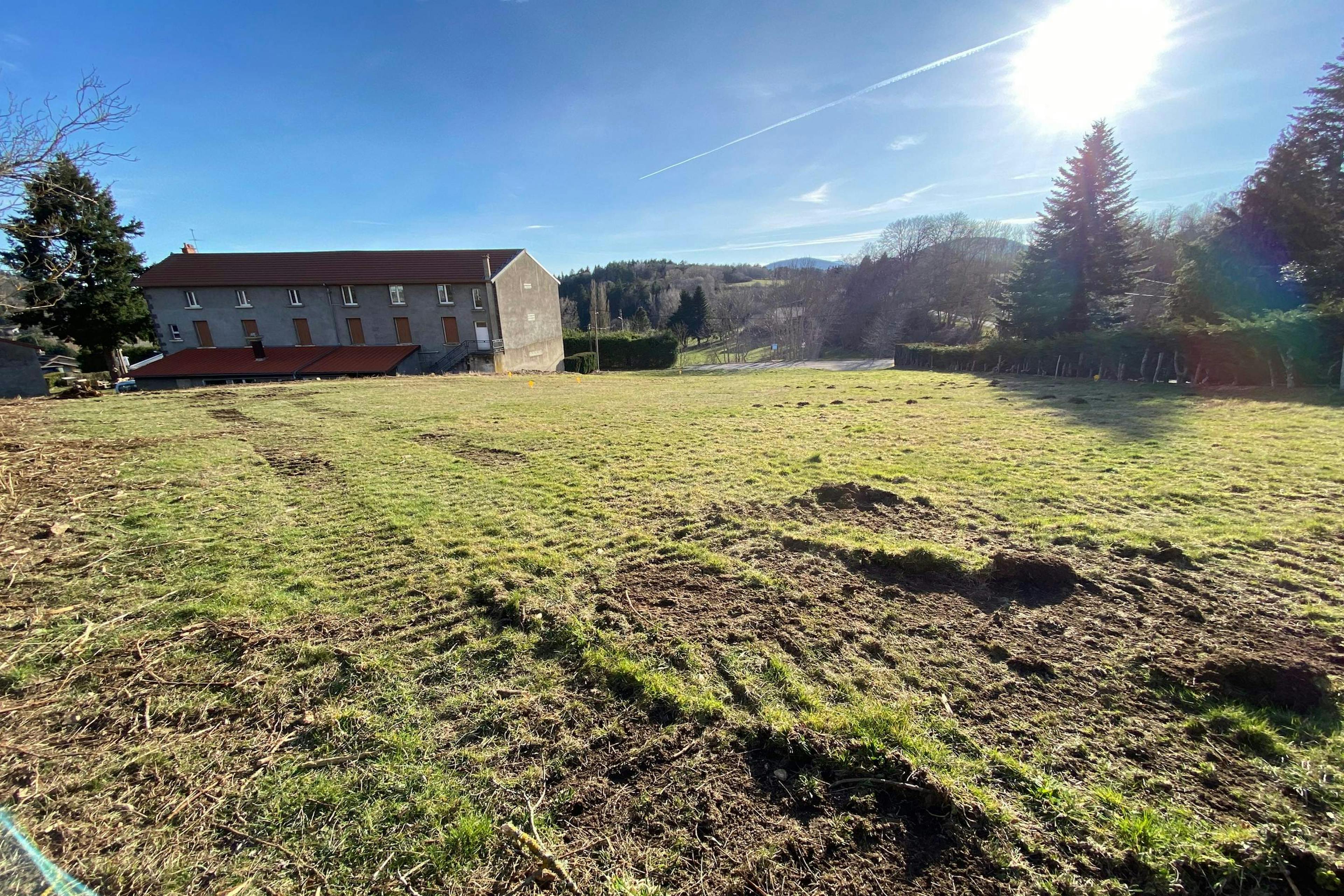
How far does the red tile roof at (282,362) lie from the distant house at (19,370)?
7.46 metres

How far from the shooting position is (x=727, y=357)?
181 feet

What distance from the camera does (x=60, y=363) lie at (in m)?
Answer: 52.9

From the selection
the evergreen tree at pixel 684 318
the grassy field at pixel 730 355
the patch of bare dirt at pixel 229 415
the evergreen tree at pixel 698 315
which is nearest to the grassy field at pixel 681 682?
the patch of bare dirt at pixel 229 415

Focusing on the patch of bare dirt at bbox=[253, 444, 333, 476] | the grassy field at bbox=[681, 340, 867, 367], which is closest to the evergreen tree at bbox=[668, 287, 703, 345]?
the grassy field at bbox=[681, 340, 867, 367]

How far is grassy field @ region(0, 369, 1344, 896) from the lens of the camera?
1.83 meters

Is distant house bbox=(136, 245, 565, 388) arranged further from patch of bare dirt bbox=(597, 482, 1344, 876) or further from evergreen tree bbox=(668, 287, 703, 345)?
evergreen tree bbox=(668, 287, 703, 345)

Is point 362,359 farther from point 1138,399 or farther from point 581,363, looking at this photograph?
point 1138,399

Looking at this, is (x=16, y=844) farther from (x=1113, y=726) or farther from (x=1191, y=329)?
(x=1191, y=329)

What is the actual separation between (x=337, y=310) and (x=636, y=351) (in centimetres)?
2346

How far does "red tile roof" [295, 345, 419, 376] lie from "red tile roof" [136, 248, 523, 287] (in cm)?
395

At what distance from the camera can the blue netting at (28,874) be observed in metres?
1.67

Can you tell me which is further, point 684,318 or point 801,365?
point 684,318

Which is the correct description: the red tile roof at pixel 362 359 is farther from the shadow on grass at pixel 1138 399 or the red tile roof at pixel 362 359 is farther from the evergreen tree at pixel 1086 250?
the evergreen tree at pixel 1086 250

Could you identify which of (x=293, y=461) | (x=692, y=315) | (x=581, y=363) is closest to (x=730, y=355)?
(x=692, y=315)
